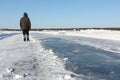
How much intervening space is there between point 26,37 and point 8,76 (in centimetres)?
1869

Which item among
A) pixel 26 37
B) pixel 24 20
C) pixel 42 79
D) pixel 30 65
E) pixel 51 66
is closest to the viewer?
pixel 42 79

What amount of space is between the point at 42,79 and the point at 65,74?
2.45ft

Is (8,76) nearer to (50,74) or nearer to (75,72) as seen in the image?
(50,74)

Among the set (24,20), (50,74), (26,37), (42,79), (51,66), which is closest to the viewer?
(42,79)

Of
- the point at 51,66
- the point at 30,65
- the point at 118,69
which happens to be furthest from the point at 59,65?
the point at 118,69

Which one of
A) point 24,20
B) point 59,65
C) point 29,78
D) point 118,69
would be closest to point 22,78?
point 29,78

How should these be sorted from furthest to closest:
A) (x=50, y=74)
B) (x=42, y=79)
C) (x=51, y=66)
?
(x=51, y=66), (x=50, y=74), (x=42, y=79)

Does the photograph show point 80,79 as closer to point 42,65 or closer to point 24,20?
point 42,65

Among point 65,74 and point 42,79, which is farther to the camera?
point 65,74

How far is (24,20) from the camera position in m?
24.0

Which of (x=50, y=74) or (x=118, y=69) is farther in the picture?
(x=118, y=69)

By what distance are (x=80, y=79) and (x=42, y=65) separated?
7.06 feet

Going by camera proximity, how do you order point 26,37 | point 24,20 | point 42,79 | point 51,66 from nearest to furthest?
1. point 42,79
2. point 51,66
3. point 24,20
4. point 26,37

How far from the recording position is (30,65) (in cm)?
916
